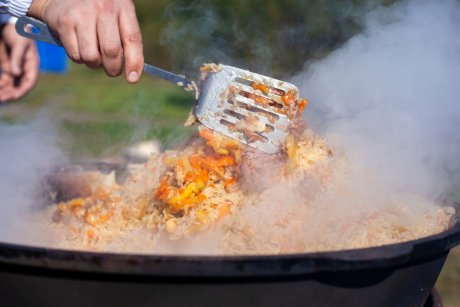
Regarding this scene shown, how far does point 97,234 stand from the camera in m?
2.54

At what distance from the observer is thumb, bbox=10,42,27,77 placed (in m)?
3.78

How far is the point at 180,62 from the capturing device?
12.3ft

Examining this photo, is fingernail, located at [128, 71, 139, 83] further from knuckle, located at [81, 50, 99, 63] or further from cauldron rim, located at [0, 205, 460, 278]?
cauldron rim, located at [0, 205, 460, 278]

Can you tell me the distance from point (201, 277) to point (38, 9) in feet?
4.26

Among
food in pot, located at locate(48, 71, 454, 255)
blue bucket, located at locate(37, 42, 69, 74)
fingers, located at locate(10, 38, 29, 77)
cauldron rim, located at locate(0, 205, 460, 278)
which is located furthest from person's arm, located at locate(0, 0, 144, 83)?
A: blue bucket, located at locate(37, 42, 69, 74)

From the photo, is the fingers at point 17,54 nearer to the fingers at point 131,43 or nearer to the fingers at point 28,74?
the fingers at point 28,74

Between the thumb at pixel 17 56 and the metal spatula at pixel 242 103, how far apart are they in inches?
58.1

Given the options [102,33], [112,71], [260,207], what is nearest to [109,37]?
[102,33]

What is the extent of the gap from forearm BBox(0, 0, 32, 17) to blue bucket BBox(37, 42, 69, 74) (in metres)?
8.14

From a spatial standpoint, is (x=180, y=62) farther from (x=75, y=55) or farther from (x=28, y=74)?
(x=75, y=55)

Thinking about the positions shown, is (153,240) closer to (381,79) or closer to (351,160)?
(351,160)

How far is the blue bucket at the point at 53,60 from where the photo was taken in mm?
10771

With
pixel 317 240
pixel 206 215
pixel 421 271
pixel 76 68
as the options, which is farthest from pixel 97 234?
pixel 76 68

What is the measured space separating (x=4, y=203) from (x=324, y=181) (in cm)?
155
